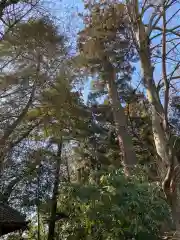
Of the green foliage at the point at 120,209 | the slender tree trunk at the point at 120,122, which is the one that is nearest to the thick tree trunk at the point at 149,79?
the green foliage at the point at 120,209

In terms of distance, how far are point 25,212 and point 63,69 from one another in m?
5.14

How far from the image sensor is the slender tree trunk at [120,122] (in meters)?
10.3

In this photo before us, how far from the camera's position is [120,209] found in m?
5.99

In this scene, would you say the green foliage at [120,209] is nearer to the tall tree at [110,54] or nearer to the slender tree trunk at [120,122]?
the slender tree trunk at [120,122]

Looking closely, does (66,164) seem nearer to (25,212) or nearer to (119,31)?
(25,212)

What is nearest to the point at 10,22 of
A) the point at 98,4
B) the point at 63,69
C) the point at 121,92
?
the point at 63,69

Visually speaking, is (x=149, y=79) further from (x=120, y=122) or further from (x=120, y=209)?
(x=120, y=122)

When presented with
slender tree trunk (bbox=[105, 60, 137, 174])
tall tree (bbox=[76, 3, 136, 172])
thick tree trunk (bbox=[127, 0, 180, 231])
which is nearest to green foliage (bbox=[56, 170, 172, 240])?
thick tree trunk (bbox=[127, 0, 180, 231])

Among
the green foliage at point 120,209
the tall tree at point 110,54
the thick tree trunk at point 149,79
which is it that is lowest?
the green foliage at point 120,209

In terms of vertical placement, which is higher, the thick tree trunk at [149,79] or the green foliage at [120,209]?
the thick tree trunk at [149,79]

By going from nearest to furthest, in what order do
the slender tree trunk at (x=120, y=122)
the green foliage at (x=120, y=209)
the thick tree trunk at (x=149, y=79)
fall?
the thick tree trunk at (x=149, y=79) < the green foliage at (x=120, y=209) < the slender tree trunk at (x=120, y=122)

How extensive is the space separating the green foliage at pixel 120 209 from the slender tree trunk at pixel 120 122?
3155mm

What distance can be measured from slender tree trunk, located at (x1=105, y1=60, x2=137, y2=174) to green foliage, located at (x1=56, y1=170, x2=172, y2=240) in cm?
316

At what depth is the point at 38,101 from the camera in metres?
8.27
